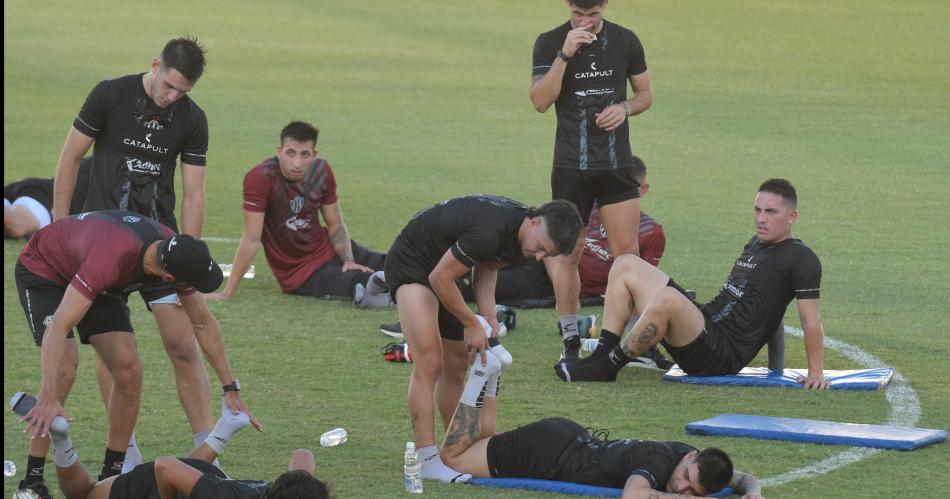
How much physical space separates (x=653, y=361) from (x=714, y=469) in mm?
3231

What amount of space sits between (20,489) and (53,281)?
40.9 inches

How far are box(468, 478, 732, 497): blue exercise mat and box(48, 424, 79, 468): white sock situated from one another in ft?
6.60

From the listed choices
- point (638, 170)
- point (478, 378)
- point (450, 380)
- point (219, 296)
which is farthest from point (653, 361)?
point (219, 296)

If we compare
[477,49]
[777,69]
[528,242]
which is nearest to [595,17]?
[528,242]

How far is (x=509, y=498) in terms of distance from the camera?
739 cm

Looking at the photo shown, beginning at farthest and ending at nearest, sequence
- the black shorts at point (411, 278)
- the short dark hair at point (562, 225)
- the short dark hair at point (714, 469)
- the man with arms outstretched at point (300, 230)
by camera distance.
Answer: the man with arms outstretched at point (300, 230)
the black shorts at point (411, 278)
the short dark hair at point (562, 225)
the short dark hair at point (714, 469)

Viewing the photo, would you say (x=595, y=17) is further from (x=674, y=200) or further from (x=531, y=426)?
(x=674, y=200)

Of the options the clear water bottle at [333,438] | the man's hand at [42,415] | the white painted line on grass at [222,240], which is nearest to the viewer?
the man's hand at [42,415]

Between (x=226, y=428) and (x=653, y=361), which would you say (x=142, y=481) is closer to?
(x=226, y=428)

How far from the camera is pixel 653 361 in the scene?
1014 cm

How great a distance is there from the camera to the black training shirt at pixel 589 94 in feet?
33.8

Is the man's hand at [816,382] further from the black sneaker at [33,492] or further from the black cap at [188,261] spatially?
the black sneaker at [33,492]

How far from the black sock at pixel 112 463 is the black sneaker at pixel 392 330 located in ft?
12.2

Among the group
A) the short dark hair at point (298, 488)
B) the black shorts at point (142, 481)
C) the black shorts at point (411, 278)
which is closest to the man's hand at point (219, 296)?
the black shorts at point (411, 278)
